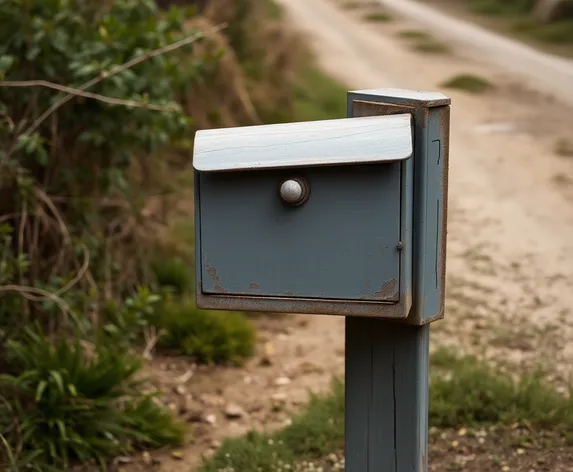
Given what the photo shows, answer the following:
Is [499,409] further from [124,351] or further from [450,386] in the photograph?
[124,351]

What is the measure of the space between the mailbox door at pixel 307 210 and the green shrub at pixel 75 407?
1.30 meters

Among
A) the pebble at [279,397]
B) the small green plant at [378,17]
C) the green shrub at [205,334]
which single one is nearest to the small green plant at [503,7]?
the small green plant at [378,17]

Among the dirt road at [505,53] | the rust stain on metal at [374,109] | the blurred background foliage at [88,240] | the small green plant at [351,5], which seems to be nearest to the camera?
the rust stain on metal at [374,109]

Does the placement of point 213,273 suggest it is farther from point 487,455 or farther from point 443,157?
point 487,455

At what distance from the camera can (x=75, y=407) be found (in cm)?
344

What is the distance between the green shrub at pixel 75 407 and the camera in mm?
3432

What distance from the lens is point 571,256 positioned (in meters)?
5.86

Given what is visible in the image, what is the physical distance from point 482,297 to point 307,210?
321 cm

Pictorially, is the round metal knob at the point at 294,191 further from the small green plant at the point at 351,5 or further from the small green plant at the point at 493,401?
the small green plant at the point at 351,5

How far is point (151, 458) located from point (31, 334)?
2.06 ft

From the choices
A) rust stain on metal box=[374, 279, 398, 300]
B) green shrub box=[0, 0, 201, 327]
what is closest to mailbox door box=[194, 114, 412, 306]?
rust stain on metal box=[374, 279, 398, 300]

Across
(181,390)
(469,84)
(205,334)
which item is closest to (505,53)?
(469,84)

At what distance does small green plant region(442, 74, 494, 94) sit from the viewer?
39.1ft

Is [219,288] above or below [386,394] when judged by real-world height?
above
